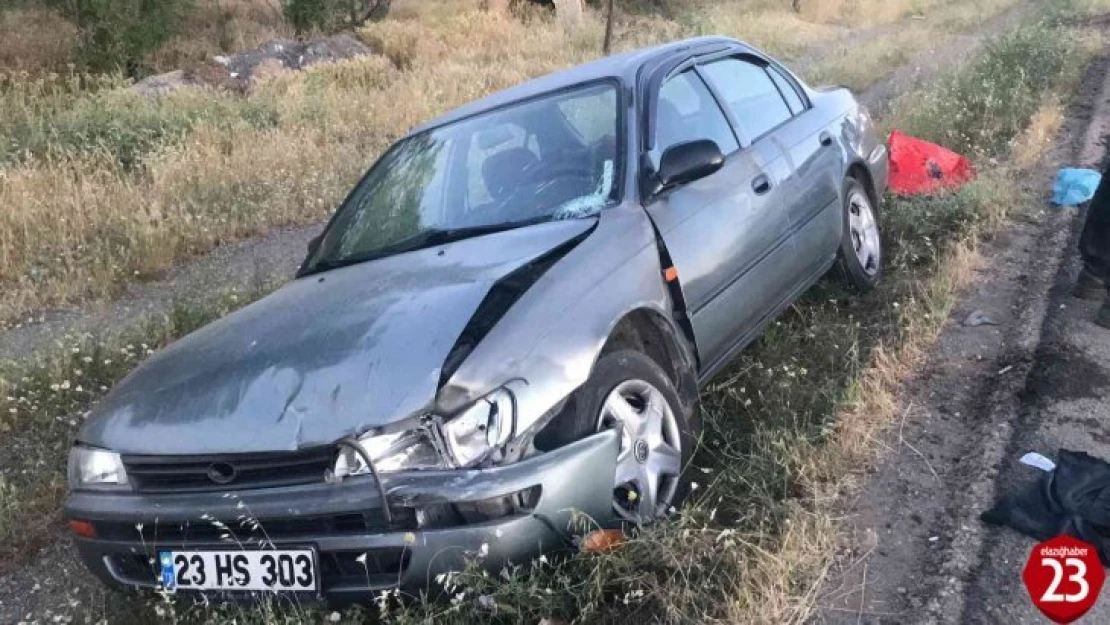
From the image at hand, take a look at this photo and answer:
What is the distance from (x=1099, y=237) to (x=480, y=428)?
3.67 m

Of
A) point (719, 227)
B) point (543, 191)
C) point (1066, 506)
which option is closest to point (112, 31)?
point (543, 191)

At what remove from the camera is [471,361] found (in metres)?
2.74

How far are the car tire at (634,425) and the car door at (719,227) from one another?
18.4 inches

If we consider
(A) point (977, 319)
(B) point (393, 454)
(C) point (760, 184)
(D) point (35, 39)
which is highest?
(C) point (760, 184)

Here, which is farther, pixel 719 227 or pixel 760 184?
pixel 760 184

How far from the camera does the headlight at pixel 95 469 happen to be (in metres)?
2.97

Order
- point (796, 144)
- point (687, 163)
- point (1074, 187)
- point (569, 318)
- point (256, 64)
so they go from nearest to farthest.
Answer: point (569, 318), point (687, 163), point (796, 144), point (1074, 187), point (256, 64)

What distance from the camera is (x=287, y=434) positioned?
2.66 metres

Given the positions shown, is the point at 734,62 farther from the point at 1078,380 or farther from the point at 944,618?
the point at 944,618

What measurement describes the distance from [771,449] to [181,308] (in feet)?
12.4

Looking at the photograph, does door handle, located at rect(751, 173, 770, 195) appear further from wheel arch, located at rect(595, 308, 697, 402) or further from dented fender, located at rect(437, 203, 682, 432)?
wheel arch, located at rect(595, 308, 697, 402)

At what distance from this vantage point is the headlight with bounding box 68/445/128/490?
2.97m

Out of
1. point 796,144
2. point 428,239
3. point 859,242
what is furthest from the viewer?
point 859,242

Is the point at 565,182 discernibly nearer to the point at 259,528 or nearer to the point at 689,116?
the point at 689,116
